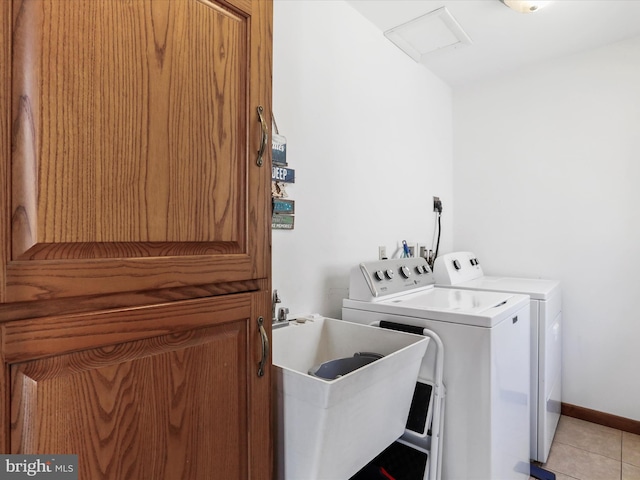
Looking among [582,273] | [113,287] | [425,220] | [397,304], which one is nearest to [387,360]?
[397,304]

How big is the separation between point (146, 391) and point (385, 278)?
1.23m

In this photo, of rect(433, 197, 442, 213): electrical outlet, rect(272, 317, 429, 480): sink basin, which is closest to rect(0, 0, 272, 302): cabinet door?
rect(272, 317, 429, 480): sink basin

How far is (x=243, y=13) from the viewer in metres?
0.87

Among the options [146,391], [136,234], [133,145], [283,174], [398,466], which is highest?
[283,174]

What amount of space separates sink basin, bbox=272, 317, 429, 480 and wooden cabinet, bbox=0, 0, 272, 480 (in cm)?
10

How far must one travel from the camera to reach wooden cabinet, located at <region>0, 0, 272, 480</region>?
1.87 ft

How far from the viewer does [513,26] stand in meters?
2.10

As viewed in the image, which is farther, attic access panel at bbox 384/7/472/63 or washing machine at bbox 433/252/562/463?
attic access panel at bbox 384/7/472/63

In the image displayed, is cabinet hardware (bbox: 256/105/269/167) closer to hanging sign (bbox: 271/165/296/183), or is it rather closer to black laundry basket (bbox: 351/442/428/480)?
hanging sign (bbox: 271/165/296/183)

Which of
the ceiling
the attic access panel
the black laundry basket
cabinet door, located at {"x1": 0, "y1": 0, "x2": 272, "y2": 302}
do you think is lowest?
the black laundry basket

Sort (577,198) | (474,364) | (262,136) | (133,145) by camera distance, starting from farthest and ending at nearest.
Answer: (577,198) < (474,364) < (262,136) < (133,145)

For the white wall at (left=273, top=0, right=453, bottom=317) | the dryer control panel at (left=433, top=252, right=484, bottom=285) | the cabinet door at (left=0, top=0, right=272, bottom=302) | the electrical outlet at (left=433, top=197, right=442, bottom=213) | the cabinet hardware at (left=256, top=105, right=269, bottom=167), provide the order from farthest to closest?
the electrical outlet at (left=433, top=197, right=442, bottom=213), the dryer control panel at (left=433, top=252, right=484, bottom=285), the white wall at (left=273, top=0, right=453, bottom=317), the cabinet hardware at (left=256, top=105, right=269, bottom=167), the cabinet door at (left=0, top=0, right=272, bottom=302)

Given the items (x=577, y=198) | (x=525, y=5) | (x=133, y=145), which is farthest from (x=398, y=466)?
(x=525, y=5)

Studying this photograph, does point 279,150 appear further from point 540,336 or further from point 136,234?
point 540,336
